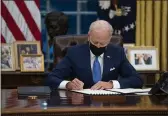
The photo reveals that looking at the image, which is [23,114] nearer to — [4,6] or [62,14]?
[62,14]

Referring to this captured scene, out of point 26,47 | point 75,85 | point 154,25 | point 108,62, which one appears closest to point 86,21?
point 154,25

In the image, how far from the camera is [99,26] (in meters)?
3.46

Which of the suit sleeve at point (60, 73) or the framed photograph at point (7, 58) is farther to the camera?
the framed photograph at point (7, 58)

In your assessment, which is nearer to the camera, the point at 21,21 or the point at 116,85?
the point at 116,85

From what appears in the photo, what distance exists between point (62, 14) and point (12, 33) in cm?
72

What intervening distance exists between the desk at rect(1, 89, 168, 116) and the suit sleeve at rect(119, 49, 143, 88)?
59cm

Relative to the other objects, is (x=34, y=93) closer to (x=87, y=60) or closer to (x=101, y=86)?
(x=101, y=86)

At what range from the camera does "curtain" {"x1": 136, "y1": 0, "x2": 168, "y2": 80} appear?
5.28 metres

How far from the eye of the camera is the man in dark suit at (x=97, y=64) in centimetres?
347

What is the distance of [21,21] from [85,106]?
9.96ft

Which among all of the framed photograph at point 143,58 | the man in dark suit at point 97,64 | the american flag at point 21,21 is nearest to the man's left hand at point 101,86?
the man in dark suit at point 97,64

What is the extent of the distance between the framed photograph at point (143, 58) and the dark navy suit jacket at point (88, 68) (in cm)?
113

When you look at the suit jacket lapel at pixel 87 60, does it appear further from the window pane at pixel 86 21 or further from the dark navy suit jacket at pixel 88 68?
the window pane at pixel 86 21

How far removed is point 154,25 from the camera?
5328 mm
